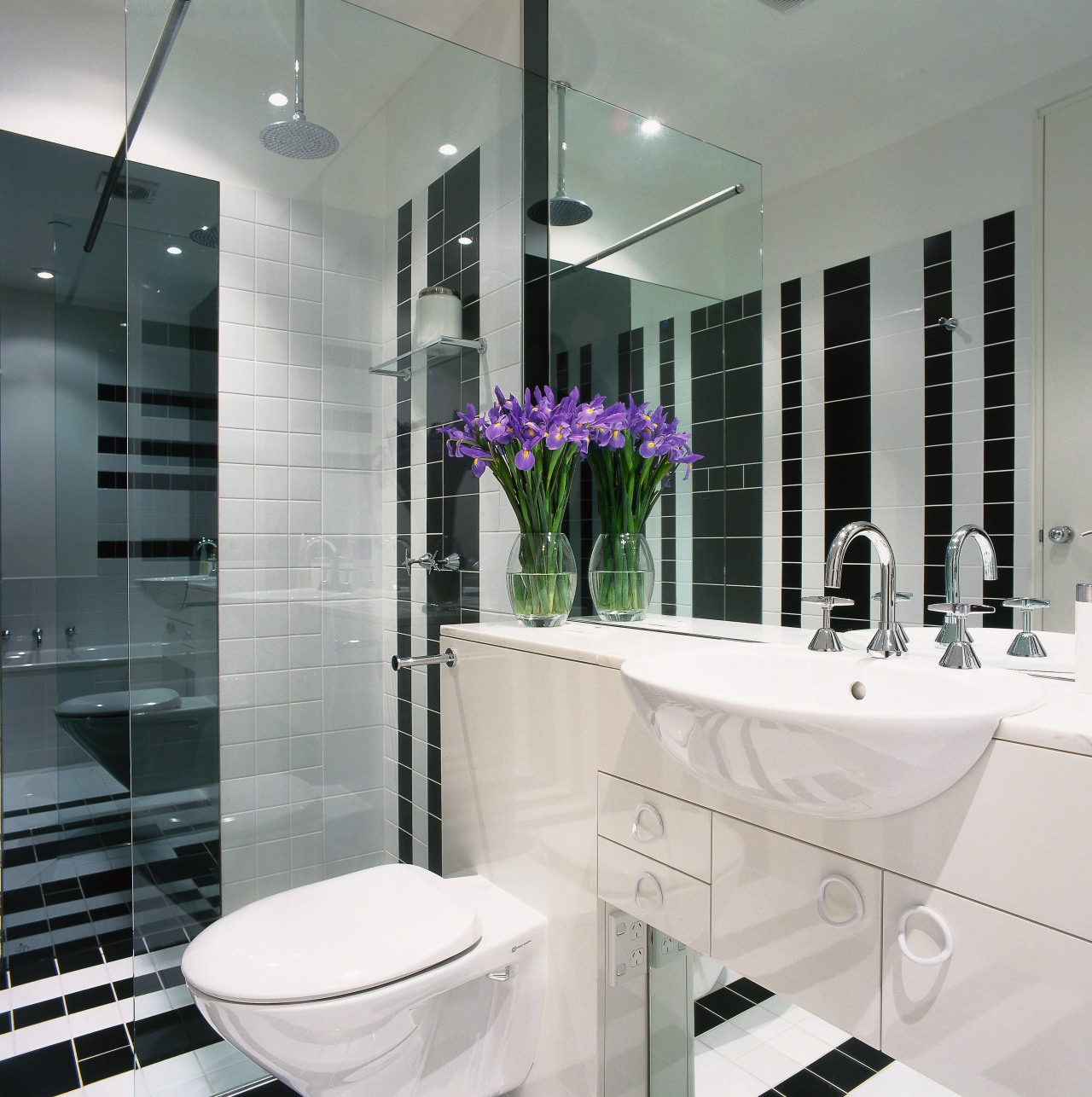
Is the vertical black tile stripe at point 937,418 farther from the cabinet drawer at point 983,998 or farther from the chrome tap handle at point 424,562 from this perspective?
the chrome tap handle at point 424,562

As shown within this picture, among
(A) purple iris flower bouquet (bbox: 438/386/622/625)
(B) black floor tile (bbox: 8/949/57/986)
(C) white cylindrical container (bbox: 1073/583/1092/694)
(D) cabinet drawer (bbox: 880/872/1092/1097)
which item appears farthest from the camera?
(B) black floor tile (bbox: 8/949/57/986)

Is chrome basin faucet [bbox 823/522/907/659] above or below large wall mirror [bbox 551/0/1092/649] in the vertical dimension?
below

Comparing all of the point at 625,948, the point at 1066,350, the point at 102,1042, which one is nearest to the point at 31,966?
the point at 102,1042

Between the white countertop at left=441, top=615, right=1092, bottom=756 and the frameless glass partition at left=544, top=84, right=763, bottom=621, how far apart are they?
0.07 m

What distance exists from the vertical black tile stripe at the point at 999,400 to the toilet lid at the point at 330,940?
1.06 metres

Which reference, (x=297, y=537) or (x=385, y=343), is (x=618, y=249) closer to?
(x=385, y=343)

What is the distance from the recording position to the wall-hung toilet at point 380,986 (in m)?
1.25

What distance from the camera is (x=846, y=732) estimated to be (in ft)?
2.51

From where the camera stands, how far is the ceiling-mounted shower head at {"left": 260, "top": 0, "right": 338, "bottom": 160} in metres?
1.82

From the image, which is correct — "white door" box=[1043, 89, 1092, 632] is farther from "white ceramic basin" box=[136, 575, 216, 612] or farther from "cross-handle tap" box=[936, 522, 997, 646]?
"white ceramic basin" box=[136, 575, 216, 612]

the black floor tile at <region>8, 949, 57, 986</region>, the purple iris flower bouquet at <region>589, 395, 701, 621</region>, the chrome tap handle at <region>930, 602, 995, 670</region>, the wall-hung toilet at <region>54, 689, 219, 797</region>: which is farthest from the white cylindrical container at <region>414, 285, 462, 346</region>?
the black floor tile at <region>8, 949, 57, 986</region>

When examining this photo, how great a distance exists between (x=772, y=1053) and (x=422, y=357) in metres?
1.68

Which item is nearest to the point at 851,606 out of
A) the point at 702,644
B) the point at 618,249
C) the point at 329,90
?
the point at 702,644

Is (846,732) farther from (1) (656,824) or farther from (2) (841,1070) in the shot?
(2) (841,1070)
